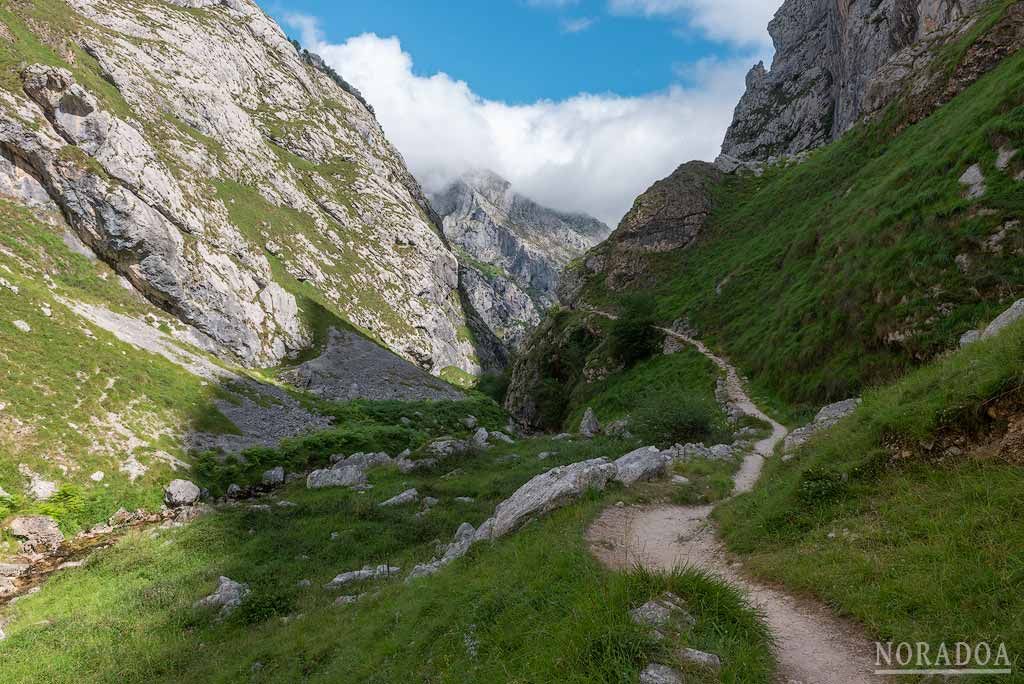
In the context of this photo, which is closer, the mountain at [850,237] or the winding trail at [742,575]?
the winding trail at [742,575]

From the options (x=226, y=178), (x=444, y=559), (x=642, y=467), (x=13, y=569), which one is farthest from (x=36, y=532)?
(x=226, y=178)

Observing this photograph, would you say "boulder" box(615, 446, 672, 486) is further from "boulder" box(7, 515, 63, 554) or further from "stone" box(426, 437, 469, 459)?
"boulder" box(7, 515, 63, 554)

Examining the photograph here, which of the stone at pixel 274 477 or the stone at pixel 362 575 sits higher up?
the stone at pixel 362 575

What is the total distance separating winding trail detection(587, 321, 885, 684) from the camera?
5711 millimetres

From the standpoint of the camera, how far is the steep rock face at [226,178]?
48.6 metres

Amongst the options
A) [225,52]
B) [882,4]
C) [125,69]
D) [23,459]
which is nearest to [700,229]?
[882,4]

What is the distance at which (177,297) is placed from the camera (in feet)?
169

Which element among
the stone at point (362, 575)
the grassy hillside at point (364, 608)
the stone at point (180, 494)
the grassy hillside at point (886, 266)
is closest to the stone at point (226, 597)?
the grassy hillside at point (364, 608)

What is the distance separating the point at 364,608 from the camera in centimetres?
1226

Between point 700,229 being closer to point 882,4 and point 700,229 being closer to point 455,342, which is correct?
point 882,4

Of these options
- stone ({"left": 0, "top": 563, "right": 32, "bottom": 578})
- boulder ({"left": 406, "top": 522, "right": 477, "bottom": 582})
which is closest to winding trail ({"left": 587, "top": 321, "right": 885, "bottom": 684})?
boulder ({"left": 406, "top": 522, "right": 477, "bottom": 582})

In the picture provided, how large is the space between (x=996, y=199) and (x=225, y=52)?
467 feet

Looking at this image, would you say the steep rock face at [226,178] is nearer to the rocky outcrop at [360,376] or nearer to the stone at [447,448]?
the rocky outcrop at [360,376]

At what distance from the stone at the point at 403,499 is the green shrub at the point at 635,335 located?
35199 mm
